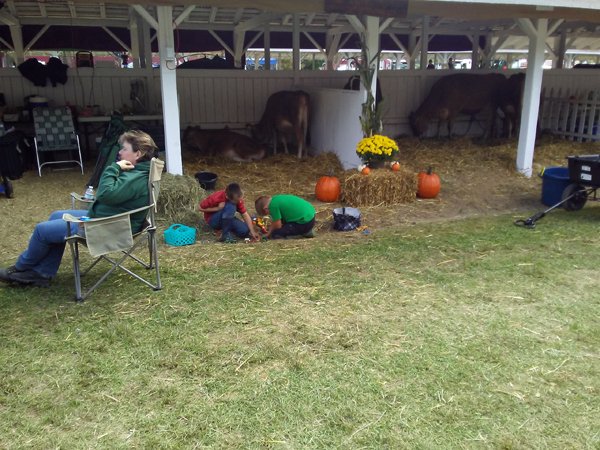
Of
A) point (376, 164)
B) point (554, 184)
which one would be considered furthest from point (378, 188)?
point (554, 184)

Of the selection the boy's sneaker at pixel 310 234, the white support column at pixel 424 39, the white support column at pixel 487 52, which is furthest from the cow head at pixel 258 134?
the white support column at pixel 487 52

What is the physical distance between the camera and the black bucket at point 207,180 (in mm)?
7634

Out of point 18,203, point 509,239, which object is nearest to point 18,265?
point 18,203

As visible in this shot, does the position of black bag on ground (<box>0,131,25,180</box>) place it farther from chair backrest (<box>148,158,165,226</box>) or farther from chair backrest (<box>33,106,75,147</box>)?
chair backrest (<box>148,158,165,226</box>)

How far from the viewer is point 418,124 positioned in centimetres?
1177

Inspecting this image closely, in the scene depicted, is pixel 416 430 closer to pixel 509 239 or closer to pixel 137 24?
pixel 509 239

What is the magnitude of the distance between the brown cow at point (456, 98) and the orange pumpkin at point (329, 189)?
520 cm

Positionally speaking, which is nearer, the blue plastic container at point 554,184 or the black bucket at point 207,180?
the blue plastic container at point 554,184

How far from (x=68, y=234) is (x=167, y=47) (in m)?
3.75

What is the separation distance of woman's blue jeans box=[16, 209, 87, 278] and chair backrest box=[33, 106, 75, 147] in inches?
190

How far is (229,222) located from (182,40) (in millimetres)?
12199

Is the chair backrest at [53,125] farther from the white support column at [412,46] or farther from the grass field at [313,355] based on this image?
the white support column at [412,46]

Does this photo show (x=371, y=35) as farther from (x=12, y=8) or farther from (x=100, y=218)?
(x=12, y=8)

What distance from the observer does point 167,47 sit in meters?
6.75
